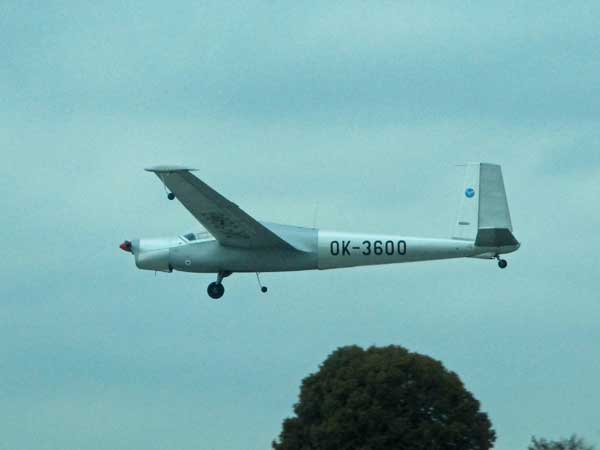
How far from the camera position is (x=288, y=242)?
6212 centimetres

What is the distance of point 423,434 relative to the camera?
64.6 metres

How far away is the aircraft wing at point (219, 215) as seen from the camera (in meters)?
61.1

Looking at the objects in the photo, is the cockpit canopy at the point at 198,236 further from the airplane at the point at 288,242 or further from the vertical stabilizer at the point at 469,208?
the vertical stabilizer at the point at 469,208

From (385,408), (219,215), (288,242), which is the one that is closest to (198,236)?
(219,215)

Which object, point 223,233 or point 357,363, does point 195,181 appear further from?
point 357,363

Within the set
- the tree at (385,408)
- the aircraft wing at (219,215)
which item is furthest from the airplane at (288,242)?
the tree at (385,408)

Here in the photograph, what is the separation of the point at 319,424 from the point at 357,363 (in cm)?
233

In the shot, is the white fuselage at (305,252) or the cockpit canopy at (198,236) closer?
the white fuselage at (305,252)

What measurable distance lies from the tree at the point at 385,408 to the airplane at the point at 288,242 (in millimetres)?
5177

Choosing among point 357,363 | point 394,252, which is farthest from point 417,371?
point 394,252

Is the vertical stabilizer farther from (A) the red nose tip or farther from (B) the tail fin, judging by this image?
(A) the red nose tip

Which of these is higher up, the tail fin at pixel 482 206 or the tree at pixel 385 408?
the tail fin at pixel 482 206

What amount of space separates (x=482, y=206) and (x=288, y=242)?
525cm

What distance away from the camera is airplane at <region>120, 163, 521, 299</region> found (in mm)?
60781
